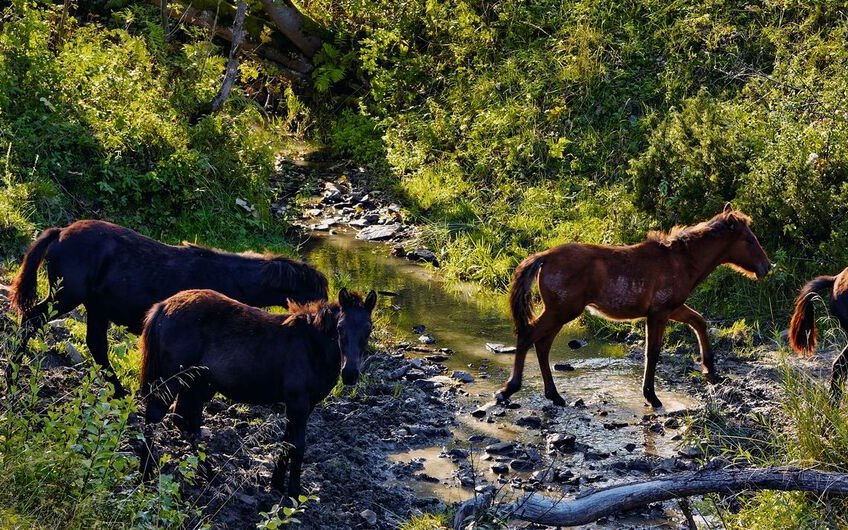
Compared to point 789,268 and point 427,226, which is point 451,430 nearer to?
point 789,268

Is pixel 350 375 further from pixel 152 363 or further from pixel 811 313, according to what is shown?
pixel 811 313

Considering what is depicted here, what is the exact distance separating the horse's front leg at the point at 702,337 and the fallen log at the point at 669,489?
3893 mm

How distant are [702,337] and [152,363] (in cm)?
578

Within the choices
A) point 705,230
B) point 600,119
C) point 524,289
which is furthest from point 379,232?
point 705,230

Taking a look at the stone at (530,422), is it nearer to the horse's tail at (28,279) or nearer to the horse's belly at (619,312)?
the horse's belly at (619,312)

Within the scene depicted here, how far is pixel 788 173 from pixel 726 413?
3.80 metres

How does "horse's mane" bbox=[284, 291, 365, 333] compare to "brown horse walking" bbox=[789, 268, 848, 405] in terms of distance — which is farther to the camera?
"brown horse walking" bbox=[789, 268, 848, 405]

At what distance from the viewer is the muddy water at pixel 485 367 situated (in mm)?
9453

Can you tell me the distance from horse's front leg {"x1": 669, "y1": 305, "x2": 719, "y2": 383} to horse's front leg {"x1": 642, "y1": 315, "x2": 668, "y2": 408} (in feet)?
1.03

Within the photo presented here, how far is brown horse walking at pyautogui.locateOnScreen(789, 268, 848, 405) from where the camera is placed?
964 centimetres

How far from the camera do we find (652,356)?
10523mm

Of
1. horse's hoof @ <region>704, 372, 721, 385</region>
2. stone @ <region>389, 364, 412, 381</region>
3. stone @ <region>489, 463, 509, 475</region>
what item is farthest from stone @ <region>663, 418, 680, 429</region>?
stone @ <region>389, 364, 412, 381</region>

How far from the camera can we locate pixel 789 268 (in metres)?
12.3

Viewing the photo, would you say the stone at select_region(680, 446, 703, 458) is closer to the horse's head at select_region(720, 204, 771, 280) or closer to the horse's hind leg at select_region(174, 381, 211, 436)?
the horse's head at select_region(720, 204, 771, 280)
